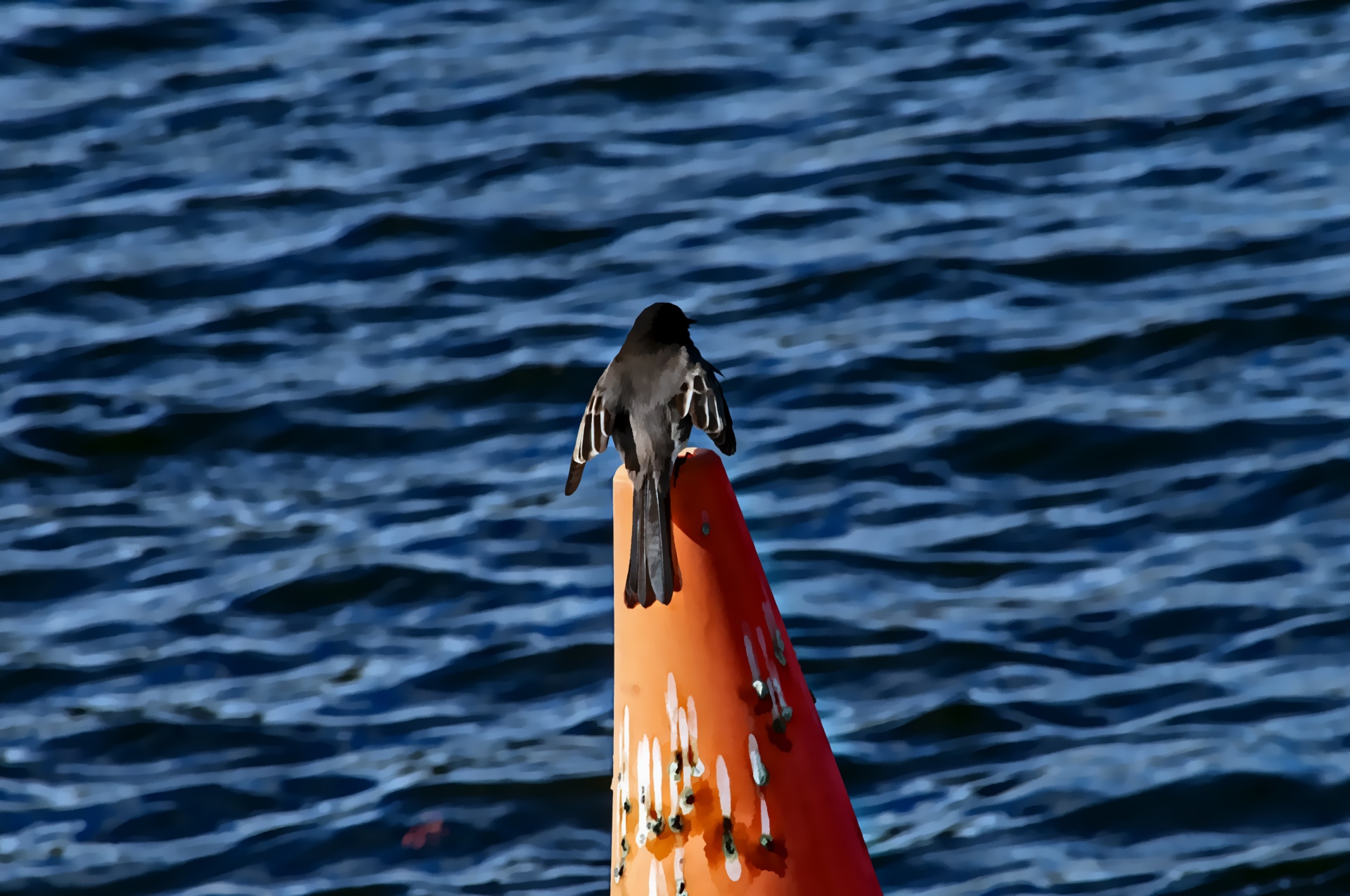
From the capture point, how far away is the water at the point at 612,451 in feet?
15.3

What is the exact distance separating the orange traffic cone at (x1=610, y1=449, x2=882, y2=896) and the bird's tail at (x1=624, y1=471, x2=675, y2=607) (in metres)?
0.07

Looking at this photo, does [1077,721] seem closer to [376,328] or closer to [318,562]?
[318,562]

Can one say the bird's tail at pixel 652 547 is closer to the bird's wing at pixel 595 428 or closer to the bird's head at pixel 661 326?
the bird's wing at pixel 595 428

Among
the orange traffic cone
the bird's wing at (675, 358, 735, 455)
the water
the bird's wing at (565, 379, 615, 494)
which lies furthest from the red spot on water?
the bird's wing at (675, 358, 735, 455)

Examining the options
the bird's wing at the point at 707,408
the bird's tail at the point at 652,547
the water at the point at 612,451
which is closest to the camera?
the bird's tail at the point at 652,547

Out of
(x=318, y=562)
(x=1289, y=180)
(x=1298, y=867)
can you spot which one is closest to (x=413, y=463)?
(x=318, y=562)

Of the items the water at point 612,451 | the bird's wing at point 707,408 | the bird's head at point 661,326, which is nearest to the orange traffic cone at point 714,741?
the bird's wing at point 707,408

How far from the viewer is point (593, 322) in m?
7.67

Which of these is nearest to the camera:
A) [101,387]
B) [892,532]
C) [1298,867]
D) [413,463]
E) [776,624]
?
[776,624]

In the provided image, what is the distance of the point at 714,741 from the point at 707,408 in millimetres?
564

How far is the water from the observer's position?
15.3 feet

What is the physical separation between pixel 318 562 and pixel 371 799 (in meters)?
1.47

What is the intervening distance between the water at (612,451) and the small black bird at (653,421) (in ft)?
4.88

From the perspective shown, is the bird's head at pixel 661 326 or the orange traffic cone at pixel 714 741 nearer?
the orange traffic cone at pixel 714 741
